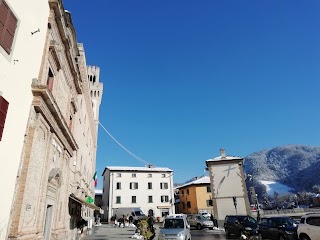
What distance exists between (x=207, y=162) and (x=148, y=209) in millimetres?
24670

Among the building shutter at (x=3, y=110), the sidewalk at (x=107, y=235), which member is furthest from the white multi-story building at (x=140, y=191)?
the building shutter at (x=3, y=110)

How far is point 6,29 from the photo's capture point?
6.77 metres

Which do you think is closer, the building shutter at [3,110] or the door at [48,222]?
the building shutter at [3,110]

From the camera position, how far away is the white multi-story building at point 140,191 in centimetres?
5197

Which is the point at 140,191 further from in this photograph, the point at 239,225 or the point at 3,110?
the point at 3,110

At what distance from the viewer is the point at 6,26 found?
22.2 feet

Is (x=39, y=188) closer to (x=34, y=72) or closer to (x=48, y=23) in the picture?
(x=34, y=72)

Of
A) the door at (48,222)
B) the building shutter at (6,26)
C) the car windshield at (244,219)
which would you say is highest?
the building shutter at (6,26)

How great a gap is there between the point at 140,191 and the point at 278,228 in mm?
41758

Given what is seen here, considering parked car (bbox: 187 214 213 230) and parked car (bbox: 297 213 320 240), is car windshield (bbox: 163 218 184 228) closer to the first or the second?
parked car (bbox: 297 213 320 240)

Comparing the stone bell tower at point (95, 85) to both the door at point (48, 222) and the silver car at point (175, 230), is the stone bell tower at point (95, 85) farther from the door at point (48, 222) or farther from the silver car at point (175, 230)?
the door at point (48, 222)

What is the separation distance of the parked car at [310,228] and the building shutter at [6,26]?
1477cm

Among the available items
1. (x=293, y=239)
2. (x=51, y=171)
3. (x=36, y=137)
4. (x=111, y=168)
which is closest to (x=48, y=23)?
(x=36, y=137)

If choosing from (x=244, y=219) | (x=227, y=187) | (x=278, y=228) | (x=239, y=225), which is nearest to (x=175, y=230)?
(x=278, y=228)
